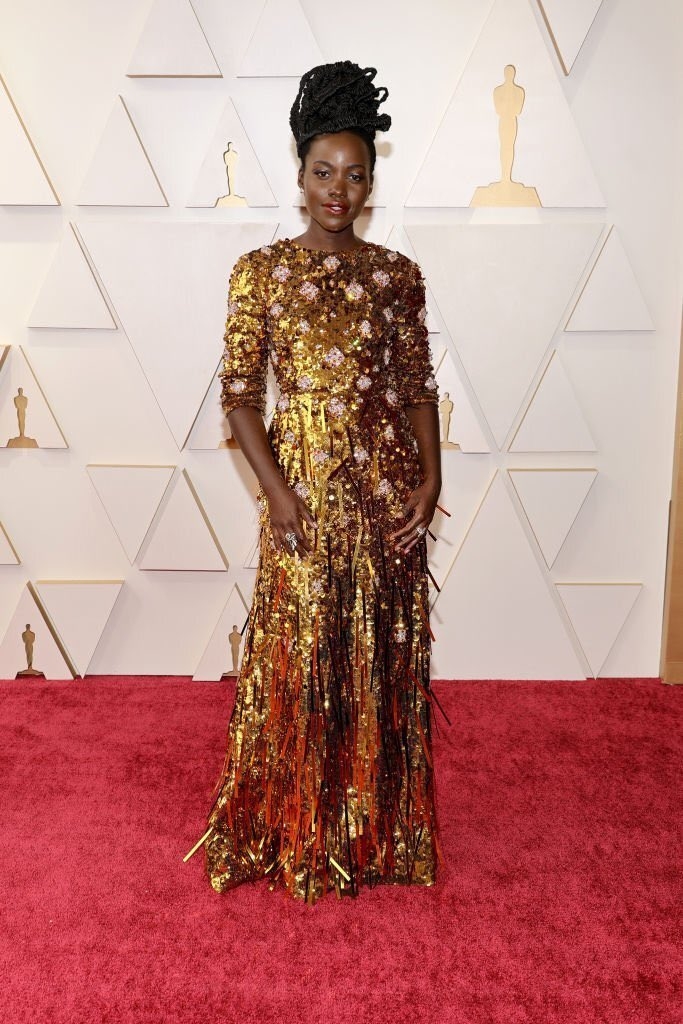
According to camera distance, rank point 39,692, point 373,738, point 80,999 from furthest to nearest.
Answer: point 39,692 < point 373,738 < point 80,999

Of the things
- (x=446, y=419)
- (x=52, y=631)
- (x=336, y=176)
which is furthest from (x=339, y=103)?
(x=52, y=631)

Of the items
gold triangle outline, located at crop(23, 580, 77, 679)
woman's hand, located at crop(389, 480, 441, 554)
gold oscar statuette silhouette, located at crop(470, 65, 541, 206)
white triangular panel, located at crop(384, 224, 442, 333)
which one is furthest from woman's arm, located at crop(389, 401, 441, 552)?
gold triangle outline, located at crop(23, 580, 77, 679)

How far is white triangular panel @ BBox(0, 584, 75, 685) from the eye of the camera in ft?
9.85

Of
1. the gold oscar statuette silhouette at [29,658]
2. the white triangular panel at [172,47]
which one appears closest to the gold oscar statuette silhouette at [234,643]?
the gold oscar statuette silhouette at [29,658]

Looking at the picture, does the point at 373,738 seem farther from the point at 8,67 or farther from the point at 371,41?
the point at 8,67

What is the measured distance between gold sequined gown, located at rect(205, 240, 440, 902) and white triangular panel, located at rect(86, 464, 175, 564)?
1164 mm

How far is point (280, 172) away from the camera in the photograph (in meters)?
2.75

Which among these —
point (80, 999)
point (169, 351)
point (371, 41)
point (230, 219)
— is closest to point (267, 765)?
point (80, 999)

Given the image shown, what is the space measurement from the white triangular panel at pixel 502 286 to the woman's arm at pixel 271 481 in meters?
1.29

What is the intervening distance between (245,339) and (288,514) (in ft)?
1.20

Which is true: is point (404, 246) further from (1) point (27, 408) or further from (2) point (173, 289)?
(1) point (27, 408)

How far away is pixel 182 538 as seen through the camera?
296 cm

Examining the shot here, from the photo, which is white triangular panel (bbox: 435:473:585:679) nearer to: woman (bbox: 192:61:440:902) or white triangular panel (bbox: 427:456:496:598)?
white triangular panel (bbox: 427:456:496:598)

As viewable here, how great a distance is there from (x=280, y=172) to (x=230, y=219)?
0.22 metres
